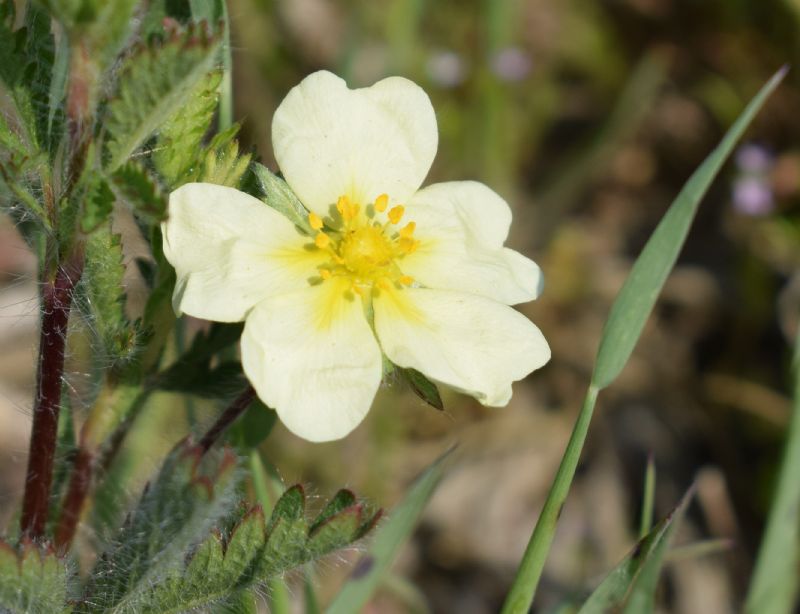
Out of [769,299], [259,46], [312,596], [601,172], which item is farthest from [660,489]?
[259,46]

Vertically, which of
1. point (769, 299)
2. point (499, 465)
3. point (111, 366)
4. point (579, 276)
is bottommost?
point (499, 465)

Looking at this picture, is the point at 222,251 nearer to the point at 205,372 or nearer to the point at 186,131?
the point at 186,131

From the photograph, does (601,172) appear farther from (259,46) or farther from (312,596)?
(312,596)

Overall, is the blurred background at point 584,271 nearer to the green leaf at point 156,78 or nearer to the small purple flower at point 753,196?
the small purple flower at point 753,196

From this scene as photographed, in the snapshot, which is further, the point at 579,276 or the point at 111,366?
the point at 579,276

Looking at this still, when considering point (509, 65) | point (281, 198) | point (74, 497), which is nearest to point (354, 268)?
point (281, 198)
